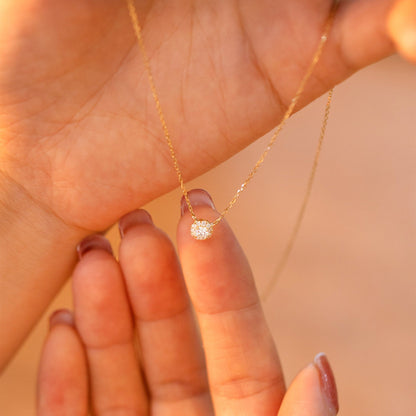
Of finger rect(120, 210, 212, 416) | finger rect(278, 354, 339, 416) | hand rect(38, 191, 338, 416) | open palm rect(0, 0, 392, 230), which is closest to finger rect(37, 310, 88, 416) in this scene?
hand rect(38, 191, 338, 416)

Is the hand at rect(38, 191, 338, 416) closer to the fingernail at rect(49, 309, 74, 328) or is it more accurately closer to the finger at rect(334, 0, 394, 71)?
the fingernail at rect(49, 309, 74, 328)

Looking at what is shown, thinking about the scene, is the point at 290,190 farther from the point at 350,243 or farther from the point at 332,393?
the point at 332,393

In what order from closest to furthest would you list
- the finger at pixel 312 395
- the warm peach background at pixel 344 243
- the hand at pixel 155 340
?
1. the finger at pixel 312 395
2. the hand at pixel 155 340
3. the warm peach background at pixel 344 243

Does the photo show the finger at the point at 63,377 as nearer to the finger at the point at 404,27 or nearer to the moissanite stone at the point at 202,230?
the moissanite stone at the point at 202,230

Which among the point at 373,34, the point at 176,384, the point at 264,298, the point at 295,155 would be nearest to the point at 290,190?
the point at 295,155

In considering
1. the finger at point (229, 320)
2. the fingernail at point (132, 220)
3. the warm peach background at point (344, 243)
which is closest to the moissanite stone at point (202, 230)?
the finger at point (229, 320)

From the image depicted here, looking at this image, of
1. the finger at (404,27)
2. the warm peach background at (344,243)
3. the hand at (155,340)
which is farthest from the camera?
the warm peach background at (344,243)
